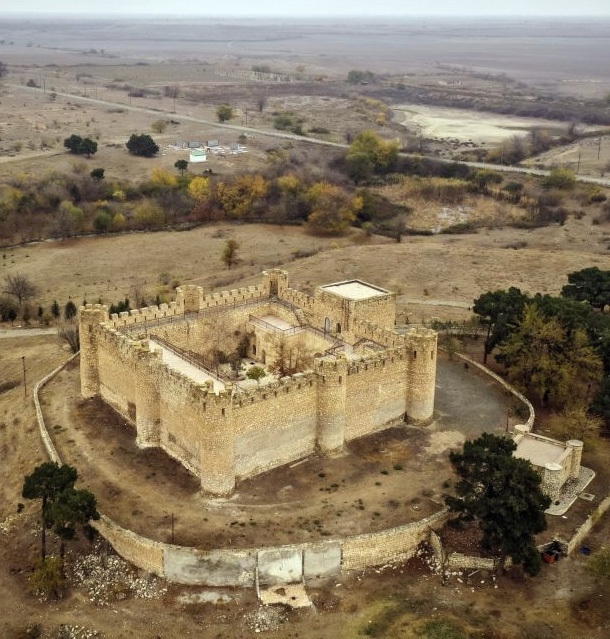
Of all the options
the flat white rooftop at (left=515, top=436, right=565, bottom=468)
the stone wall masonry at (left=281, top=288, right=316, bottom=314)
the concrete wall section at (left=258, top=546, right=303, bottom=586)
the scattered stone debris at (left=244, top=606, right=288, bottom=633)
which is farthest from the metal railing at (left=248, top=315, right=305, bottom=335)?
the scattered stone debris at (left=244, top=606, right=288, bottom=633)

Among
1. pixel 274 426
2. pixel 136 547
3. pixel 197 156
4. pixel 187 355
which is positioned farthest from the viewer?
pixel 197 156

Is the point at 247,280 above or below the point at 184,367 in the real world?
below

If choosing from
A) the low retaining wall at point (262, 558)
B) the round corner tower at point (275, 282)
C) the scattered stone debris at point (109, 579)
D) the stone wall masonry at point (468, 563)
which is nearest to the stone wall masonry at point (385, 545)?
the low retaining wall at point (262, 558)

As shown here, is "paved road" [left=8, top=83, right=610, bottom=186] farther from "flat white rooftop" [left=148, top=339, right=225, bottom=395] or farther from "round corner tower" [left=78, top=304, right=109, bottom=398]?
"flat white rooftop" [left=148, top=339, right=225, bottom=395]

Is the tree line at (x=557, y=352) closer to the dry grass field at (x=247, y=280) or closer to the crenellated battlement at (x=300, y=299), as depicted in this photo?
the dry grass field at (x=247, y=280)

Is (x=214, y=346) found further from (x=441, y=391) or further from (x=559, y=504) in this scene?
(x=559, y=504)

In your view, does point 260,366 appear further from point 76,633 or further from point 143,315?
point 76,633

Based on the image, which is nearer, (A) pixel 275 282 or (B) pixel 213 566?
(B) pixel 213 566

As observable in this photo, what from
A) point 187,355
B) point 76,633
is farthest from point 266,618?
point 187,355
